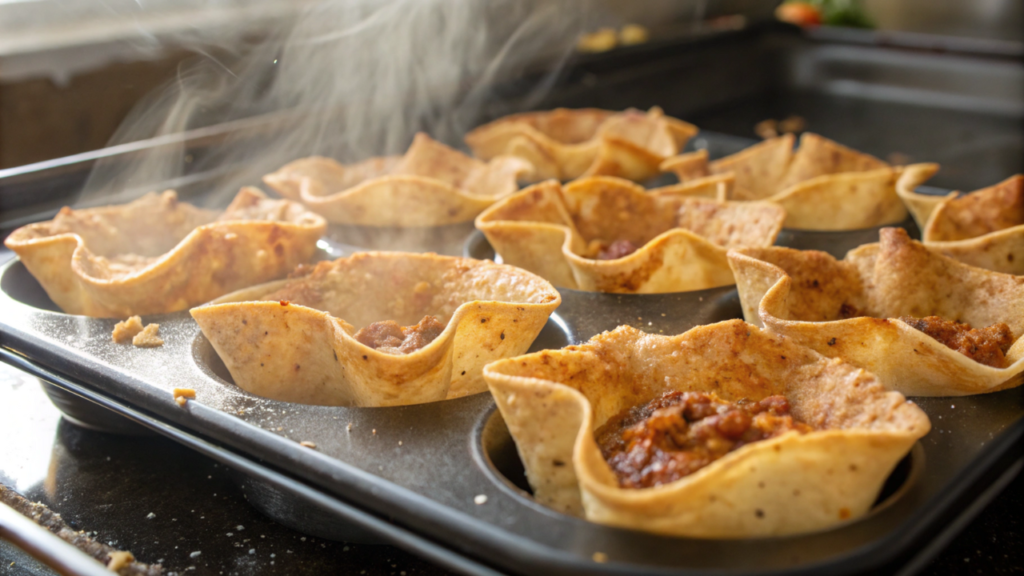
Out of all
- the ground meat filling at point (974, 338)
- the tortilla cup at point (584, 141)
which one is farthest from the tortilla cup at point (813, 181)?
the ground meat filling at point (974, 338)

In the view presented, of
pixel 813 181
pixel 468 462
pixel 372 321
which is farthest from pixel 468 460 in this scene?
pixel 813 181

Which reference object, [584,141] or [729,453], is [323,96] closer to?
[584,141]

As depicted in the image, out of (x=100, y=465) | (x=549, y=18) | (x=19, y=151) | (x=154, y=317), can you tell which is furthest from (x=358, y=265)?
(x=549, y=18)

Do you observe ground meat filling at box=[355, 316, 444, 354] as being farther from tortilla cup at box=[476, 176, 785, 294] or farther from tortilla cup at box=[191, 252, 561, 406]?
tortilla cup at box=[476, 176, 785, 294]

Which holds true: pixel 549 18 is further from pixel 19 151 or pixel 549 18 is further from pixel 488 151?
pixel 19 151

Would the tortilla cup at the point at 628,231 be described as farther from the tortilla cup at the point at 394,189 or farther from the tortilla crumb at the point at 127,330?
the tortilla crumb at the point at 127,330
